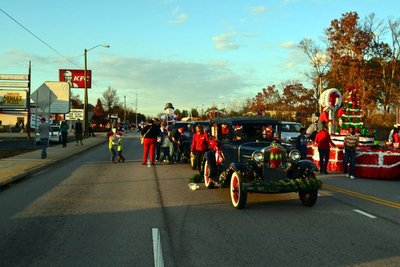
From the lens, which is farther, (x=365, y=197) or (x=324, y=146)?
(x=324, y=146)

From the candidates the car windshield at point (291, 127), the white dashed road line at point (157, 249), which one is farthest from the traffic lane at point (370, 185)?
the car windshield at point (291, 127)

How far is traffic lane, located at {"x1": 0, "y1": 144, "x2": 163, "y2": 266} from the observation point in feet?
17.1

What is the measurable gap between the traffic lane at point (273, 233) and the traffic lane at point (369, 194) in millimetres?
406

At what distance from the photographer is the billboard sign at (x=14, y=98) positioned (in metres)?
57.9

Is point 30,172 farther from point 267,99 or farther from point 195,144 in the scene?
point 267,99

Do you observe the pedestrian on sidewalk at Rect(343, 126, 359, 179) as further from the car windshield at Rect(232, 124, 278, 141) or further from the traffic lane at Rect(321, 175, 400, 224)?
the car windshield at Rect(232, 124, 278, 141)

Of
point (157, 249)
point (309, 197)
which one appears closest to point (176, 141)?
point (309, 197)

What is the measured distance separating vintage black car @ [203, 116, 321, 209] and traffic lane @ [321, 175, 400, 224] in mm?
1243

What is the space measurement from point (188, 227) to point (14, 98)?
195 ft

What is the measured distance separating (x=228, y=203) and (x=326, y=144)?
678 cm

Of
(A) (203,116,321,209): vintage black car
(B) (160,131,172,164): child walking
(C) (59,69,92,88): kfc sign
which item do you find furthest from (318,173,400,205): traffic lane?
(C) (59,69,92,88): kfc sign

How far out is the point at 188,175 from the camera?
13375mm

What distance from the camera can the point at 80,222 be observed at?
277 inches

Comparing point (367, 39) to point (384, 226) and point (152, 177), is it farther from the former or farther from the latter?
point (384, 226)
